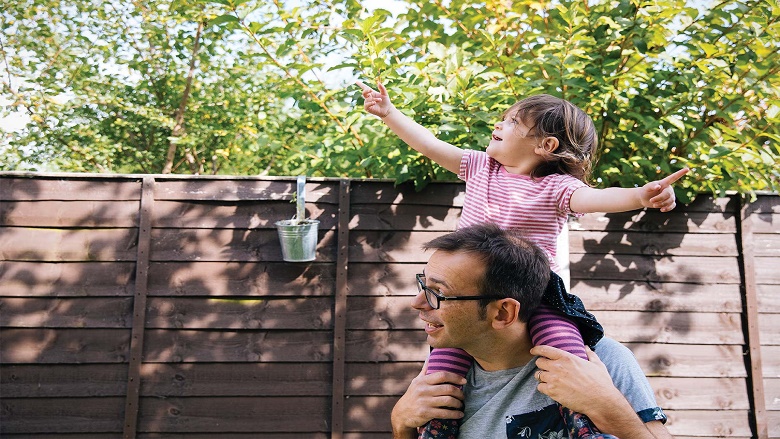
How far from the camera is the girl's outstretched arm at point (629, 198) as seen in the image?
1563 mm

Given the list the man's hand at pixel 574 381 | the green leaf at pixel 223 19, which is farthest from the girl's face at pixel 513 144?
the green leaf at pixel 223 19

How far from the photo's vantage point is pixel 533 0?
3982 mm

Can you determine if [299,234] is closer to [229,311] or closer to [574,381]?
[229,311]

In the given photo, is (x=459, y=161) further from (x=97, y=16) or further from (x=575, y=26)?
(x=97, y=16)

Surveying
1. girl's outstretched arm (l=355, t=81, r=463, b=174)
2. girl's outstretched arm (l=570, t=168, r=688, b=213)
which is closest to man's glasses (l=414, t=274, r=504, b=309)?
girl's outstretched arm (l=570, t=168, r=688, b=213)

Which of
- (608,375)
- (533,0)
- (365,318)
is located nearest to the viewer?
(608,375)

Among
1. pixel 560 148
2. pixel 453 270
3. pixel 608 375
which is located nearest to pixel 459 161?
pixel 560 148

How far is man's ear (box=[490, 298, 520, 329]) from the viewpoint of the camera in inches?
60.8

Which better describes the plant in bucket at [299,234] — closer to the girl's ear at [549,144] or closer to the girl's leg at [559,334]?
the girl's ear at [549,144]

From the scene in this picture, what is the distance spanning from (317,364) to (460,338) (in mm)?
2202

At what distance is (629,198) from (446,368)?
0.62 meters

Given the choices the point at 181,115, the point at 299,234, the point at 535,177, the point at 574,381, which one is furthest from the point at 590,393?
the point at 181,115

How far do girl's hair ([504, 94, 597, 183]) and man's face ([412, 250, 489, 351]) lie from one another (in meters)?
0.59

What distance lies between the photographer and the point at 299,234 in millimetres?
3457
